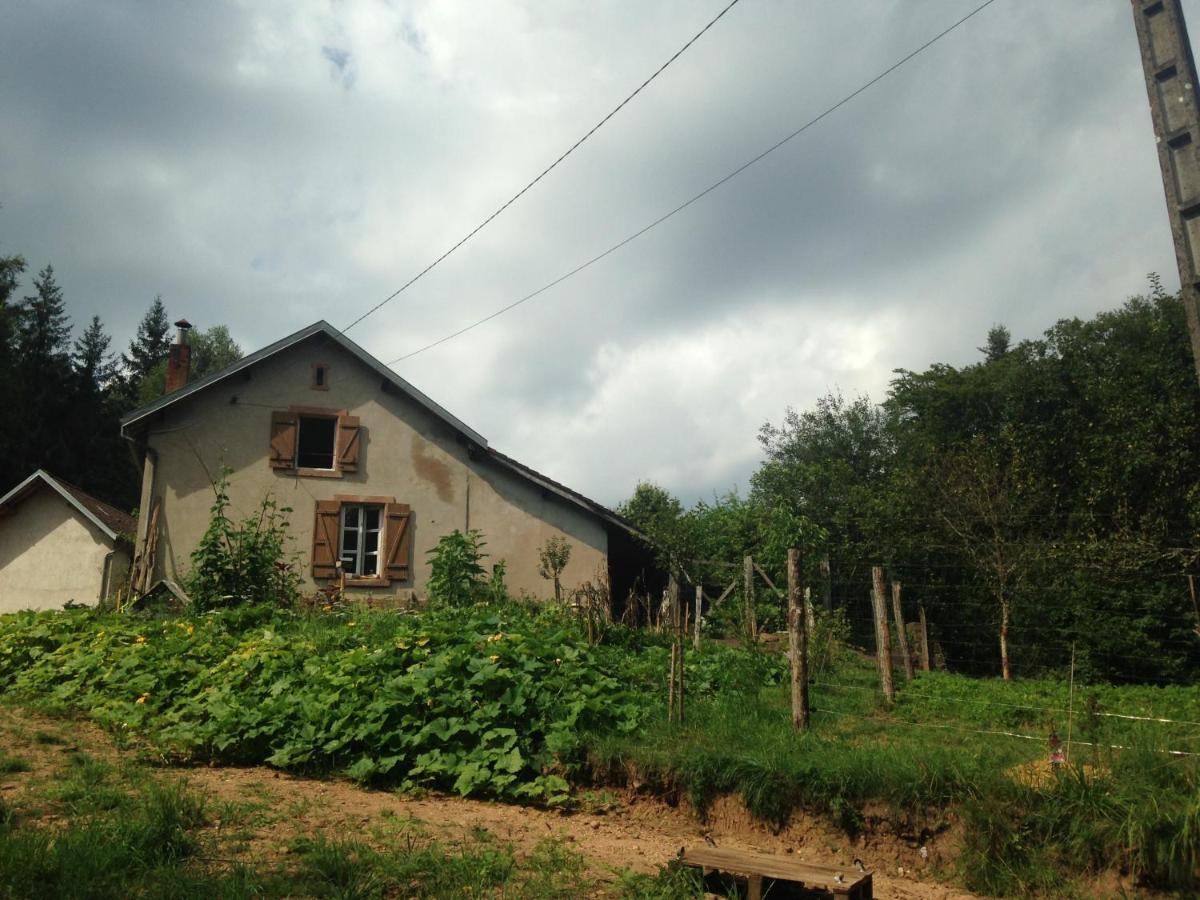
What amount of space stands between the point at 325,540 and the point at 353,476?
1482 millimetres

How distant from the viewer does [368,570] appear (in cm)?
1880

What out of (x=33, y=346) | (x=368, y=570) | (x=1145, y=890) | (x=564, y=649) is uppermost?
(x=33, y=346)

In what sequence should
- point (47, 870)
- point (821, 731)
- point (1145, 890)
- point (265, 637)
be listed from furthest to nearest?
point (265, 637) < point (821, 731) < point (1145, 890) < point (47, 870)

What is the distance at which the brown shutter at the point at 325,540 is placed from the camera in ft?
59.6

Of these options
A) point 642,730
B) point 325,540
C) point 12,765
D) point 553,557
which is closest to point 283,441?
point 325,540

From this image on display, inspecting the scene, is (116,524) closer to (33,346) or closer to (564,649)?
(564,649)

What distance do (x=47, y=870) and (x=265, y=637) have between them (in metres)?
5.76

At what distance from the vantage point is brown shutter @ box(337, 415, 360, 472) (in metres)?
18.7

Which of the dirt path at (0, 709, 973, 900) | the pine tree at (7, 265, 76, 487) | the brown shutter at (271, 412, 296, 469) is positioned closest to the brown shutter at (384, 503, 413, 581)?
the brown shutter at (271, 412, 296, 469)

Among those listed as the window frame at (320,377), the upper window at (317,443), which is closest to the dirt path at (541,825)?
the upper window at (317,443)

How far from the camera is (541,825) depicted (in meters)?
6.55

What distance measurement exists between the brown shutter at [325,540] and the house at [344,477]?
0.07 feet

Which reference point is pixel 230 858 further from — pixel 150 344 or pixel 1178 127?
pixel 150 344

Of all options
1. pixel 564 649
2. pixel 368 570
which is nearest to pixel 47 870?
pixel 564 649
